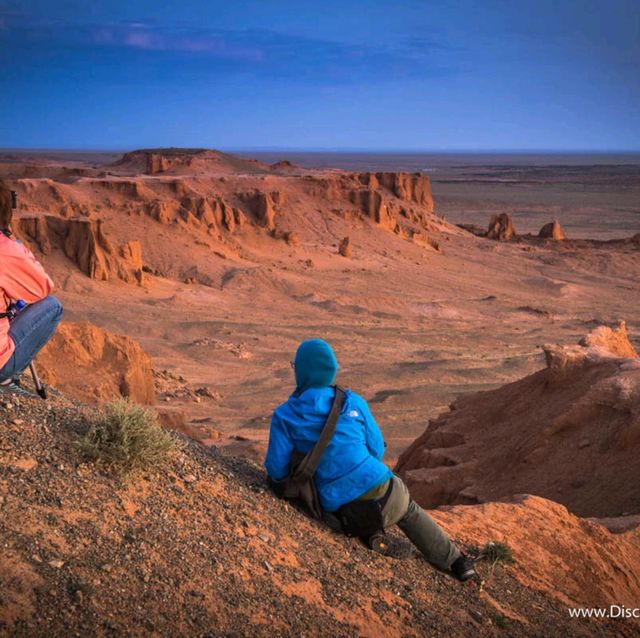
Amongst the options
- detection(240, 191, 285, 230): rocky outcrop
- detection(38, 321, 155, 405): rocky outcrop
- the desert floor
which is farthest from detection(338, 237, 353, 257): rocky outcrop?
detection(38, 321, 155, 405): rocky outcrop

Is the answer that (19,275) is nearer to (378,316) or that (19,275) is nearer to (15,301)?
(15,301)

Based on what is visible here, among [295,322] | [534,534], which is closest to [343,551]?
[534,534]

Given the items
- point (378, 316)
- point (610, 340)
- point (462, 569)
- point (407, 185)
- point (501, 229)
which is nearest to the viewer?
point (462, 569)

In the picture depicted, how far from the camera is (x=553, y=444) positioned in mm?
7203

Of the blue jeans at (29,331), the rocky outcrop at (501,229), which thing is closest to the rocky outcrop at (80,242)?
the blue jeans at (29,331)

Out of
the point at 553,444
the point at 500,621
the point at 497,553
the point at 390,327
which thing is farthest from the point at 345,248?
the point at 500,621

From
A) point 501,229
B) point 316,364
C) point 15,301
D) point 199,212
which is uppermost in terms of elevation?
point 15,301

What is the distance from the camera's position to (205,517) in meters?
3.85

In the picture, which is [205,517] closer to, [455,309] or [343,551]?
[343,551]

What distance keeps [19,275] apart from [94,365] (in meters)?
6.61

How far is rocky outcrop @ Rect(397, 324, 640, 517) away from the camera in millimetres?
6684

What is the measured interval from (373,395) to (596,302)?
17994mm

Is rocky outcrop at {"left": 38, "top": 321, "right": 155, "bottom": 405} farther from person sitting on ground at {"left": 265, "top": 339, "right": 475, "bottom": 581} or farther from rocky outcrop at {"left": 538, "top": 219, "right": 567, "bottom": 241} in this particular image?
rocky outcrop at {"left": 538, "top": 219, "right": 567, "bottom": 241}

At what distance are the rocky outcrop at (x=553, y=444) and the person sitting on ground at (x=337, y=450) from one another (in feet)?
9.41
